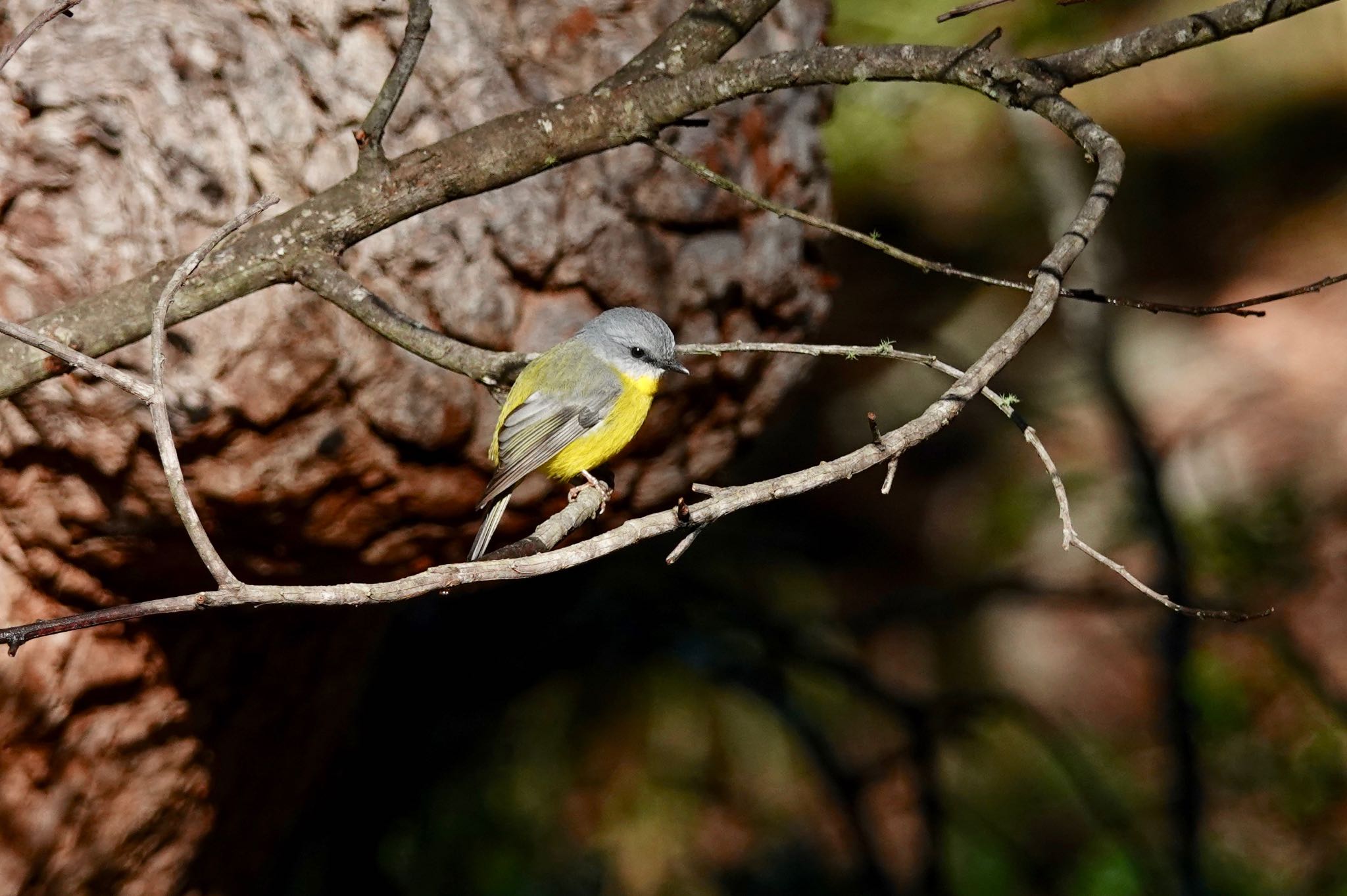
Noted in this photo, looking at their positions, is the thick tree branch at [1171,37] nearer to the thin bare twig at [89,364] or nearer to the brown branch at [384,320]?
the brown branch at [384,320]

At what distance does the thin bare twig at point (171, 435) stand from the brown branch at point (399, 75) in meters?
0.59

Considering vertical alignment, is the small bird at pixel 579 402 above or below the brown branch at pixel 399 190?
below

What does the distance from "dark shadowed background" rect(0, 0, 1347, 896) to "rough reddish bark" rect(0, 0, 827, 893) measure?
0.02 meters

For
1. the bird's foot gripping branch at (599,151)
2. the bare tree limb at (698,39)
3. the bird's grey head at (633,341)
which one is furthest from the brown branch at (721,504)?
the bird's grey head at (633,341)

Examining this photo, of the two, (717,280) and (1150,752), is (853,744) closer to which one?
(1150,752)

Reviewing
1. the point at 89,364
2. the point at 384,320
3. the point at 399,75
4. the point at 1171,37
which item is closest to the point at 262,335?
the point at 384,320

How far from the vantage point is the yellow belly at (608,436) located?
12.0 feet

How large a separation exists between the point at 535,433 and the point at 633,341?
0.42m

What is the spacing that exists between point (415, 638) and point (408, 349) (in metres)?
3.45

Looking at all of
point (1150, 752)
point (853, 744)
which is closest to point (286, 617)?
point (853, 744)

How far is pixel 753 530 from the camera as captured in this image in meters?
6.39

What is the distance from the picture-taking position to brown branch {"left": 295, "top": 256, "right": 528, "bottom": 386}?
9.46 feet

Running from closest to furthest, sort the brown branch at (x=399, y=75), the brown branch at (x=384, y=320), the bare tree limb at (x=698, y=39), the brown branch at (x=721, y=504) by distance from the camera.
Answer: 1. the brown branch at (x=721, y=504)
2. the brown branch at (x=399, y=75)
3. the brown branch at (x=384, y=320)
4. the bare tree limb at (x=698, y=39)

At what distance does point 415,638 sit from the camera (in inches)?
241
